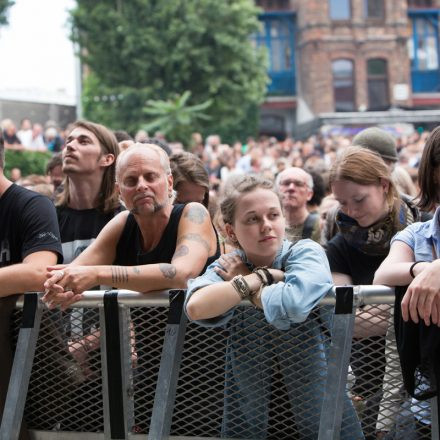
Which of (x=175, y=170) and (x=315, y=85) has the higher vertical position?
(x=315, y=85)

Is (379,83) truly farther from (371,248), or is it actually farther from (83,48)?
(371,248)

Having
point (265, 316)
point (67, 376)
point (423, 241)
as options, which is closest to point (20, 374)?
point (67, 376)

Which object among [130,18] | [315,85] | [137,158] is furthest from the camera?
[315,85]

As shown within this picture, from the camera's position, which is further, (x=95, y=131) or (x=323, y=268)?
(x=95, y=131)

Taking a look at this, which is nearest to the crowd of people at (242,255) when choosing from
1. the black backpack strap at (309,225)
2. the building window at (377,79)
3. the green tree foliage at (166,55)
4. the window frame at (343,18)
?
the black backpack strap at (309,225)

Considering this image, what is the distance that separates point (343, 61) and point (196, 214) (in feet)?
149

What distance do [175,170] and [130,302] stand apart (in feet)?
6.26

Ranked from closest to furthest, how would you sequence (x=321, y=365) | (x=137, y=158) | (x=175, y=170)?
(x=321, y=365) < (x=137, y=158) < (x=175, y=170)

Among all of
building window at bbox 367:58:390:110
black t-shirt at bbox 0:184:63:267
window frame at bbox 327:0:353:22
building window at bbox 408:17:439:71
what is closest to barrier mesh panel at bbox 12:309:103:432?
black t-shirt at bbox 0:184:63:267

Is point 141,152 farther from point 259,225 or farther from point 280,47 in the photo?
point 280,47

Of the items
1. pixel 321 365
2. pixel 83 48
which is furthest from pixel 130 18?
pixel 321 365

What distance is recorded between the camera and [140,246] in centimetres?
410

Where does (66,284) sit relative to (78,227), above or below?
below

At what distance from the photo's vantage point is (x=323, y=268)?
3.21m
